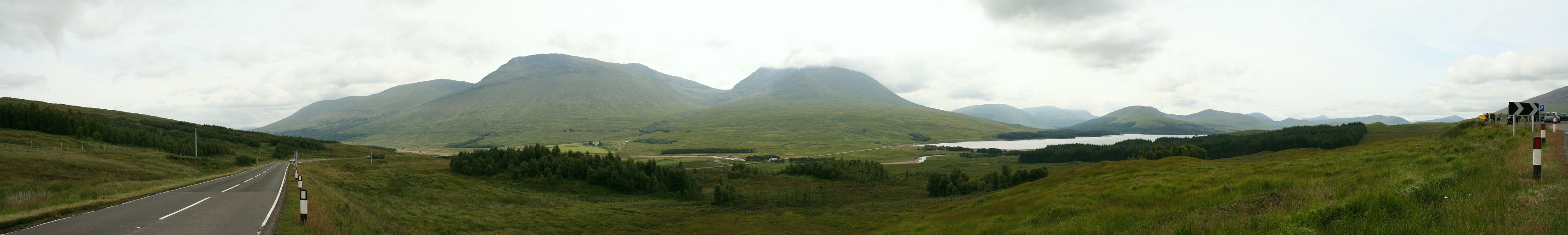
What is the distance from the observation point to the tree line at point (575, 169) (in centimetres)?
6775

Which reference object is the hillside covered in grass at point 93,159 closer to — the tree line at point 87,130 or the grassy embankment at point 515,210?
the tree line at point 87,130

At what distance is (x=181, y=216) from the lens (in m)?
15.5

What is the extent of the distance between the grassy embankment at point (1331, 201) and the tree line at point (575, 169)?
48.3 metres

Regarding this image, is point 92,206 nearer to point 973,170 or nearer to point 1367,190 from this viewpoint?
point 1367,190

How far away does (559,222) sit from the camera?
39.4 m

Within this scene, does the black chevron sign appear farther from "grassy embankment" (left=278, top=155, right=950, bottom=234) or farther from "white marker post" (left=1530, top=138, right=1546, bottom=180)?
"grassy embankment" (left=278, top=155, right=950, bottom=234)

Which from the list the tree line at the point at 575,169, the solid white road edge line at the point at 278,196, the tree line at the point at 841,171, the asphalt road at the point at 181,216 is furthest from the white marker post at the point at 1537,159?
the tree line at the point at 841,171

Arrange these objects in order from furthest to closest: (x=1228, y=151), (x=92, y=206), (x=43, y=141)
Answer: (x=1228, y=151) < (x=43, y=141) < (x=92, y=206)

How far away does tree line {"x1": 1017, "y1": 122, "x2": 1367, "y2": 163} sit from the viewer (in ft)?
441

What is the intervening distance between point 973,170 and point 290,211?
144602 mm

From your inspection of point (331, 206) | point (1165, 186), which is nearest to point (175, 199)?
point (331, 206)

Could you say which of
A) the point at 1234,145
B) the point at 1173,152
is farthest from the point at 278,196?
the point at 1234,145

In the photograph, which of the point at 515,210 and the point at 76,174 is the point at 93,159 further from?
the point at 515,210

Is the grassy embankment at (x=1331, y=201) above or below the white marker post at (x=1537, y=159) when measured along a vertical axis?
below
